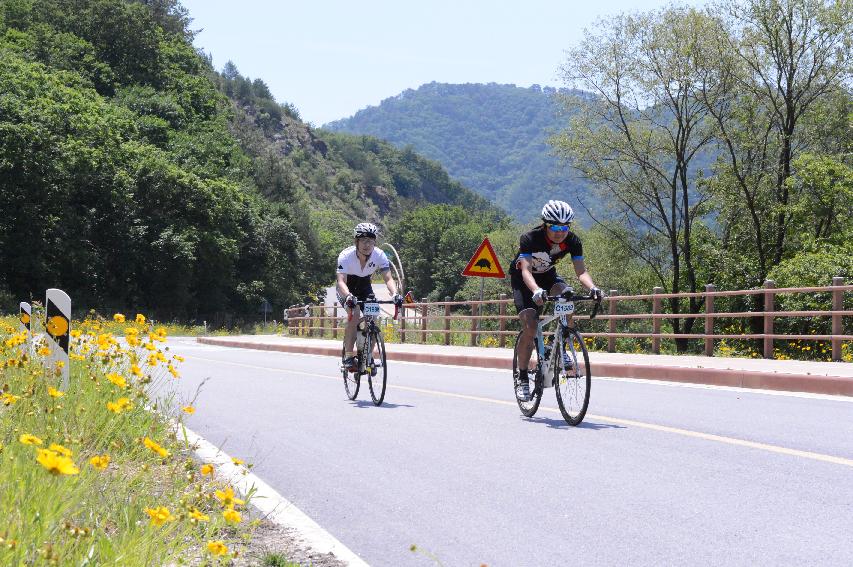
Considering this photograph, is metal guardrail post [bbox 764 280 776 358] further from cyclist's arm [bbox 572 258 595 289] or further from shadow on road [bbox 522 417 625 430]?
shadow on road [bbox 522 417 625 430]

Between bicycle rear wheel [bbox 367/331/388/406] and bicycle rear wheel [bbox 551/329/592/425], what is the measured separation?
2407 millimetres

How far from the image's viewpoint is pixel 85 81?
66.9 meters

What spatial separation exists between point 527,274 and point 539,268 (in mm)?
434

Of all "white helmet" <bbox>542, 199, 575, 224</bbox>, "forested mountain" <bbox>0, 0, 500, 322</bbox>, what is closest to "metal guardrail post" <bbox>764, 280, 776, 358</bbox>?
"white helmet" <bbox>542, 199, 575, 224</bbox>

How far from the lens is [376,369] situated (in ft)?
35.3

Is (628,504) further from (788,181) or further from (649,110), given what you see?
(649,110)

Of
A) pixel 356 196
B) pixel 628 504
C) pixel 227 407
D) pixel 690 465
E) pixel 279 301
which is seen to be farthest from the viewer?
pixel 356 196

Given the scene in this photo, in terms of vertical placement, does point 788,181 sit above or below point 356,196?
below

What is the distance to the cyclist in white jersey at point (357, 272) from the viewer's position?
35.3 feet

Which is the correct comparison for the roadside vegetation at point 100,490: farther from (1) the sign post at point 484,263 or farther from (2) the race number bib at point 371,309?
(1) the sign post at point 484,263

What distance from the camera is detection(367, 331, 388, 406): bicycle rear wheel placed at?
1063 centimetres

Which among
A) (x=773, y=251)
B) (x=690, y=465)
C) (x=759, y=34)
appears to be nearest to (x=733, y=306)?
(x=773, y=251)

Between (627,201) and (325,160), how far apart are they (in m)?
159

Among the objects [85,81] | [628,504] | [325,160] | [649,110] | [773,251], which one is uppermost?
[325,160]
